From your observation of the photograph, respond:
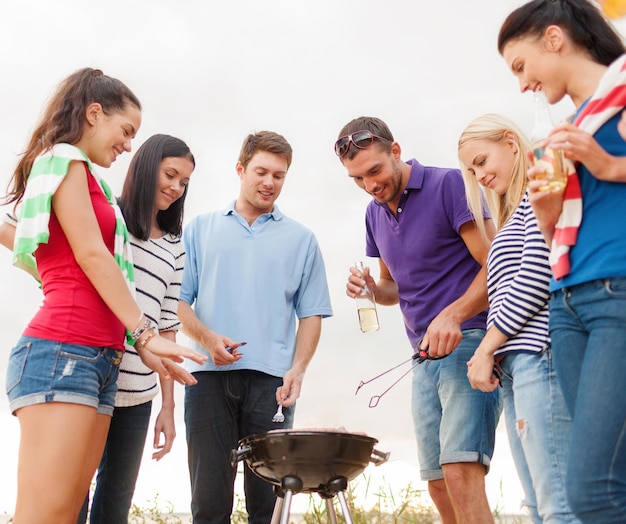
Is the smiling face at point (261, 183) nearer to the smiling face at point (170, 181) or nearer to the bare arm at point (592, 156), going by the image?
the smiling face at point (170, 181)

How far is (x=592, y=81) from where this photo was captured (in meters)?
2.24

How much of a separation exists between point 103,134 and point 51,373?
936 mm

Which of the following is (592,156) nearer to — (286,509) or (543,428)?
(543,428)

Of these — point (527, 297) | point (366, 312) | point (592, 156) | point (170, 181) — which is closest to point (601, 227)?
point (592, 156)

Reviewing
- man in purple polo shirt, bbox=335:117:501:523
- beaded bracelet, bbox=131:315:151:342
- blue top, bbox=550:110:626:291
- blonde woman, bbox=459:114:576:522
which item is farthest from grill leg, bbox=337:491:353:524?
blue top, bbox=550:110:626:291

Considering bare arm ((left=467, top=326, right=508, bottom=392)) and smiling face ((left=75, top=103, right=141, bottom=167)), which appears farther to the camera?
smiling face ((left=75, top=103, right=141, bottom=167))

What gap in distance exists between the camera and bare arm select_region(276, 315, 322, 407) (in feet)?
12.3

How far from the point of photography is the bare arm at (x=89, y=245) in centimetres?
246

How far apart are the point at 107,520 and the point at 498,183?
7.45 feet

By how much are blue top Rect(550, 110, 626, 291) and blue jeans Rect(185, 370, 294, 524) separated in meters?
1.97

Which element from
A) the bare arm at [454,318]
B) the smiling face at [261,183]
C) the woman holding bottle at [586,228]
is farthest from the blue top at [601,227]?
the smiling face at [261,183]

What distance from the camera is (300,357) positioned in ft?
13.0

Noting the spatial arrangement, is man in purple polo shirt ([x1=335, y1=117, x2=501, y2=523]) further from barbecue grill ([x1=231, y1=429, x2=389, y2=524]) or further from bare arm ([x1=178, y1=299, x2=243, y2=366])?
bare arm ([x1=178, y1=299, x2=243, y2=366])

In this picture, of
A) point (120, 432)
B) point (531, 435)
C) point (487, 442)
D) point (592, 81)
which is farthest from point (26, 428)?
point (592, 81)
